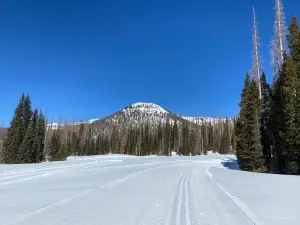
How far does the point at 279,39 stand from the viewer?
97.9 ft

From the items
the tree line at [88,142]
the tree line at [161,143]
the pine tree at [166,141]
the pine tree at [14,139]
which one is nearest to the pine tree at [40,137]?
the tree line at [88,142]

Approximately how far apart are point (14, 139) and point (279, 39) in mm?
49394

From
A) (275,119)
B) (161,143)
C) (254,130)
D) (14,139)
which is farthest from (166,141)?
(275,119)

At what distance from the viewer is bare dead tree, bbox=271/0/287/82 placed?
29.5 metres

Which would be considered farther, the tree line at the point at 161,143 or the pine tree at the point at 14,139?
the tree line at the point at 161,143

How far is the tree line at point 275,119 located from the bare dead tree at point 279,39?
0.19 metres

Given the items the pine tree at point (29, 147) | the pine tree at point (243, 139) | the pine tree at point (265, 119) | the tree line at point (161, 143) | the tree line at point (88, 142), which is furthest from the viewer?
the tree line at point (161, 143)

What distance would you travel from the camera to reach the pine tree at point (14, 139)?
54.9 metres

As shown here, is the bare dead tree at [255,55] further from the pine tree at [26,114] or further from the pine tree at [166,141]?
the pine tree at [166,141]

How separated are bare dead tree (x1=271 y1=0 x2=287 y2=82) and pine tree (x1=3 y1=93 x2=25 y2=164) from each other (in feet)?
156

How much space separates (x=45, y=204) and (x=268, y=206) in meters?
6.19

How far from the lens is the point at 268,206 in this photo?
26.5 feet

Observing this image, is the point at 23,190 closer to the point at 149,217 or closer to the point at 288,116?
the point at 149,217

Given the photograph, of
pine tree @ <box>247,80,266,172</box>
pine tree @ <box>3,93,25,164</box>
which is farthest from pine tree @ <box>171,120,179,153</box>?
pine tree @ <box>247,80,266,172</box>
